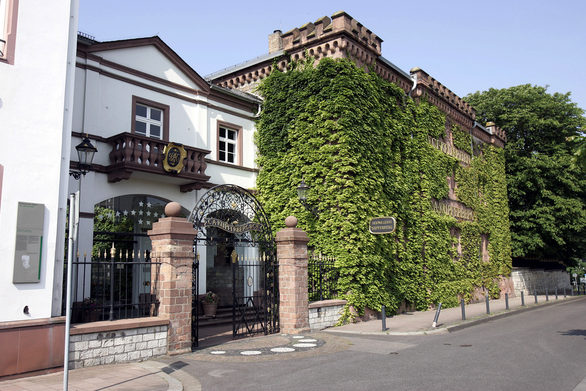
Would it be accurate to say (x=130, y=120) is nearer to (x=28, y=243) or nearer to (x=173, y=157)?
(x=173, y=157)

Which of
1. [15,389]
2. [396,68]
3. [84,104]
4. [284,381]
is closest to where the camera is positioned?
[15,389]

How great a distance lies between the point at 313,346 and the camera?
1078cm

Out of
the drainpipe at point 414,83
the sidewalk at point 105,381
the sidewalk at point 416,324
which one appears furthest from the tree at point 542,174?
the sidewalk at point 105,381

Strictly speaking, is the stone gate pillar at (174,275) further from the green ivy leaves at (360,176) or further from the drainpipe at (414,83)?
the drainpipe at (414,83)

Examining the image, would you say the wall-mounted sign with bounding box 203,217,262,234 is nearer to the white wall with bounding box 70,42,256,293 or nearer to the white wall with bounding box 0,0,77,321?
the white wall with bounding box 70,42,256,293

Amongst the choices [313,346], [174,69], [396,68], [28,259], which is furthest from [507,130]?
[28,259]

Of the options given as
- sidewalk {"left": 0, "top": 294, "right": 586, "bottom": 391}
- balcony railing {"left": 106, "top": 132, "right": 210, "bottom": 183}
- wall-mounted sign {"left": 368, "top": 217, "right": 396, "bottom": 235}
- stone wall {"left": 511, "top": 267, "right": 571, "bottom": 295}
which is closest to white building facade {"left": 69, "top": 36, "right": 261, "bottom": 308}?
balcony railing {"left": 106, "top": 132, "right": 210, "bottom": 183}

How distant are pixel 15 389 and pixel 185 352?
3.55m

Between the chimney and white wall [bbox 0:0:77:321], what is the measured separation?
12.2m

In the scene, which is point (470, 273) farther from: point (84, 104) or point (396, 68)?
point (84, 104)

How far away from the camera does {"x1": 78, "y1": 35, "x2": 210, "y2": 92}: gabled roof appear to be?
13562 mm

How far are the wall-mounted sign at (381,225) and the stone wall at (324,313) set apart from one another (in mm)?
2539

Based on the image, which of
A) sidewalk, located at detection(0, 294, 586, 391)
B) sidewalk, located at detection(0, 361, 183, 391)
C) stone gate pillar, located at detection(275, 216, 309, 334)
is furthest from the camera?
stone gate pillar, located at detection(275, 216, 309, 334)

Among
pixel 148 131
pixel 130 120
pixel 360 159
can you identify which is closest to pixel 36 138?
pixel 130 120
